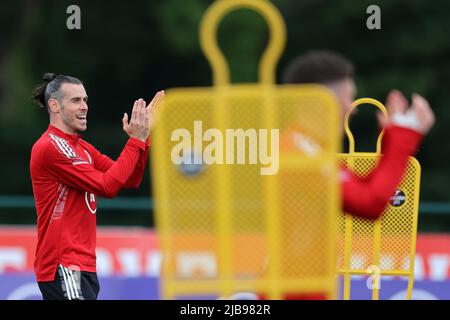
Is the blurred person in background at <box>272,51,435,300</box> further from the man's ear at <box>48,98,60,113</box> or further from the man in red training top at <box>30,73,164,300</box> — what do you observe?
the man's ear at <box>48,98,60,113</box>

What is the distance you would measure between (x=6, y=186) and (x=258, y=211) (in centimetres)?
2195

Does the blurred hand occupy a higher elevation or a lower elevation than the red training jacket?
higher

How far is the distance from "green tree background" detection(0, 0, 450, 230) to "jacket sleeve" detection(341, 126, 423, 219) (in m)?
19.5

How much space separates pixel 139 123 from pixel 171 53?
70.9ft

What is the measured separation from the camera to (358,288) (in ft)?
29.1

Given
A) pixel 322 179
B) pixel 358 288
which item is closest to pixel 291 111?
pixel 322 179

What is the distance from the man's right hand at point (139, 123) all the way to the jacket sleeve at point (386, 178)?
1.50 meters

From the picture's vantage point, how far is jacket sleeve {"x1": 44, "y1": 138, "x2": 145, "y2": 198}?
6043 mm

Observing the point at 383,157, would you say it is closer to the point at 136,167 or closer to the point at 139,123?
the point at 139,123

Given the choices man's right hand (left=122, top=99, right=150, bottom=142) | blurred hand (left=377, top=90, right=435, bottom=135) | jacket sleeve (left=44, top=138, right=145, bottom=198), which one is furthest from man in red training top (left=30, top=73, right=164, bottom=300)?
blurred hand (left=377, top=90, right=435, bottom=135)

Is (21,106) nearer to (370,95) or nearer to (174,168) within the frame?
(370,95)

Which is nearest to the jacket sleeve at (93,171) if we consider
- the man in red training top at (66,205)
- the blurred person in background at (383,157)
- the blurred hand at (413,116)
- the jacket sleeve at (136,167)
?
the man in red training top at (66,205)

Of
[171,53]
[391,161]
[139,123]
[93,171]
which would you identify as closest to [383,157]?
[391,161]

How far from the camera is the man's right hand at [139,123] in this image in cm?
569
